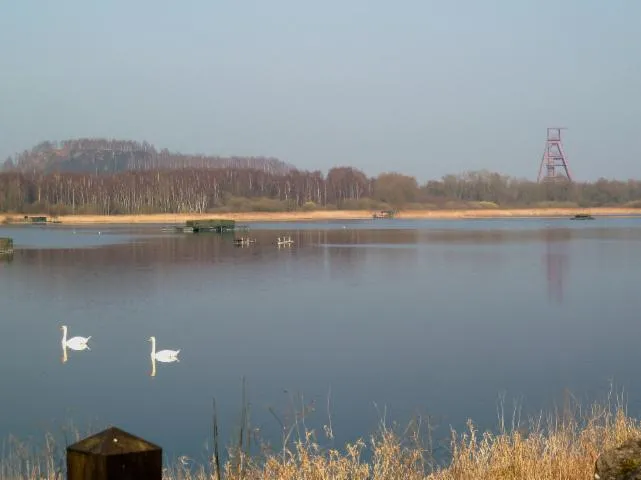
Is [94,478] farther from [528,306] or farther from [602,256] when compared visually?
[602,256]

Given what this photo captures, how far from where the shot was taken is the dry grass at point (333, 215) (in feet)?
278

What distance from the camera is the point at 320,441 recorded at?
25.0 feet

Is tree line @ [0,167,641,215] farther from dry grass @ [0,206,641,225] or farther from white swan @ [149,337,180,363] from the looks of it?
white swan @ [149,337,180,363]

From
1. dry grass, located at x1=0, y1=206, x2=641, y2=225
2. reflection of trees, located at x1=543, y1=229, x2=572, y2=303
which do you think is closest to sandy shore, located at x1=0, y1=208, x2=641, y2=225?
dry grass, located at x1=0, y1=206, x2=641, y2=225

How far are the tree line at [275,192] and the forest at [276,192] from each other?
11cm

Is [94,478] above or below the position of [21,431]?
above

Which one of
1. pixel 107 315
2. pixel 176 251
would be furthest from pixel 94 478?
pixel 176 251

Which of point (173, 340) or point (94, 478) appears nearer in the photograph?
point (94, 478)

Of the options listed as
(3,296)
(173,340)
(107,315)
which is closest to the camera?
(173,340)

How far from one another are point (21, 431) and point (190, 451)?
6.07ft

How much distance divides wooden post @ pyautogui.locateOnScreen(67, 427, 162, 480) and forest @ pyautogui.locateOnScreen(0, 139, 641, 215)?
91969 mm

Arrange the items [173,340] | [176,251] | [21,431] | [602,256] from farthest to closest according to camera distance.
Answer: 1. [176,251]
2. [602,256]
3. [173,340]
4. [21,431]

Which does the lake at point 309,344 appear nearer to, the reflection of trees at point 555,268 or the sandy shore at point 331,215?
the reflection of trees at point 555,268

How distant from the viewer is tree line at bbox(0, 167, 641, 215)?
96.4 metres
